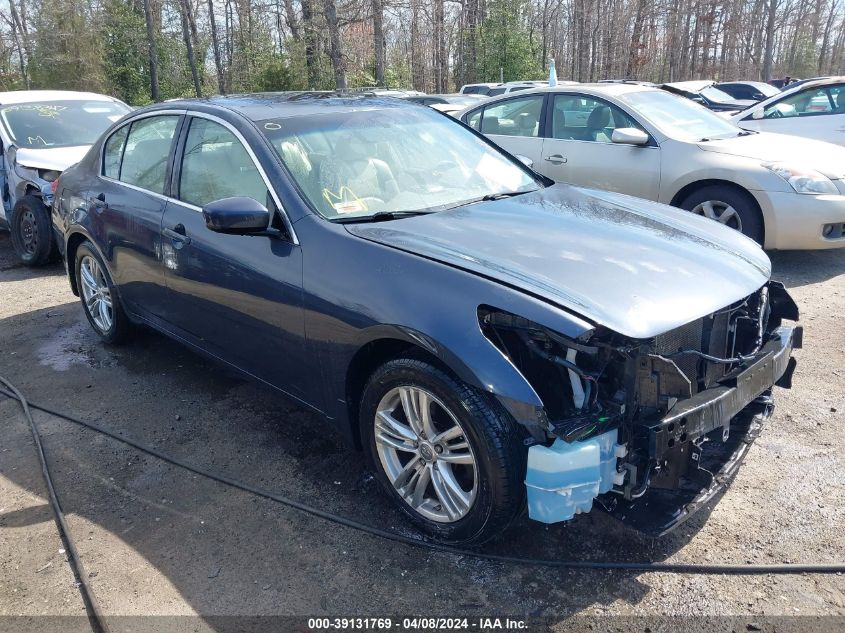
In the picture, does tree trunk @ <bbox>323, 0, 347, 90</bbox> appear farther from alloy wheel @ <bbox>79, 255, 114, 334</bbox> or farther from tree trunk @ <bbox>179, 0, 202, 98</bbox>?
alloy wheel @ <bbox>79, 255, 114, 334</bbox>

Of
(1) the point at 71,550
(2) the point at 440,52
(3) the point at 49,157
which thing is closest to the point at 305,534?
(1) the point at 71,550

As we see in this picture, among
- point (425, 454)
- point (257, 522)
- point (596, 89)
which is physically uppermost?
point (596, 89)

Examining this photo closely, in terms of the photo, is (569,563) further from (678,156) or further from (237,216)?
(678,156)

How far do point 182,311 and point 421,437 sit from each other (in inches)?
73.7

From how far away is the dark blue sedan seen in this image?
2.38 metres

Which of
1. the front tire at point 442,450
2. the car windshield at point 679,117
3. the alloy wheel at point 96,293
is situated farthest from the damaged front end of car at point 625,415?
the car windshield at point 679,117

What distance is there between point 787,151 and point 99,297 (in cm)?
603

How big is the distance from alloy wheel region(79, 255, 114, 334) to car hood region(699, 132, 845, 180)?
5173 mm

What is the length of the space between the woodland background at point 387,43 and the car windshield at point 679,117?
38.9 feet

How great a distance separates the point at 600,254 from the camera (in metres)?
2.79

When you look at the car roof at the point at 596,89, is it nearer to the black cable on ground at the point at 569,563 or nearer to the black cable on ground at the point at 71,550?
the black cable on ground at the point at 569,563

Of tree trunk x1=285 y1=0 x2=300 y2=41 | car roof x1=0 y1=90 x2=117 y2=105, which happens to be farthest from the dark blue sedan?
tree trunk x1=285 y1=0 x2=300 y2=41

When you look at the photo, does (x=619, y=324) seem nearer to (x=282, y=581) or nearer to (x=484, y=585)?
(x=484, y=585)

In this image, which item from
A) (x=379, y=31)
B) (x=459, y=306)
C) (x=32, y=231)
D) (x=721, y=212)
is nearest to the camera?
(x=459, y=306)
